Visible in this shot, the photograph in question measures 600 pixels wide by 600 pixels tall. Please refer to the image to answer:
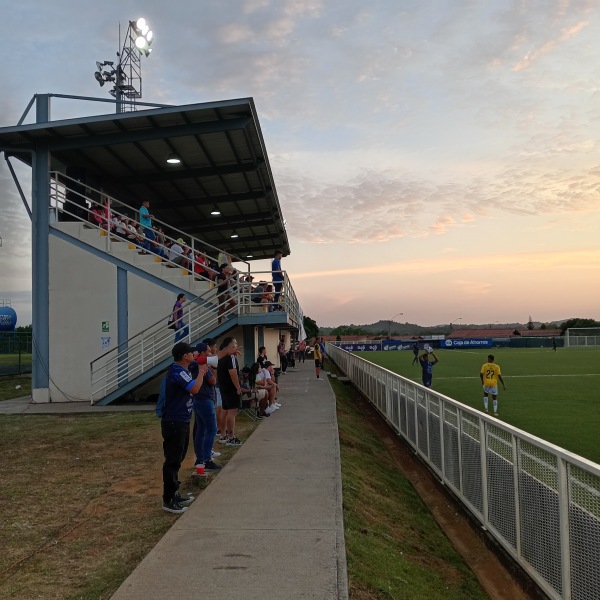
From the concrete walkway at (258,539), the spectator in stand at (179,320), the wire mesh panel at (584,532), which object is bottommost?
the concrete walkway at (258,539)

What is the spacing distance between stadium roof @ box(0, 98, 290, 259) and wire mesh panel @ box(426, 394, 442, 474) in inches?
388

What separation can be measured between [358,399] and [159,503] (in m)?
15.0

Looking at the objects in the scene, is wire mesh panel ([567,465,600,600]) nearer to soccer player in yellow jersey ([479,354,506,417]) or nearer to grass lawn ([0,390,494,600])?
grass lawn ([0,390,494,600])

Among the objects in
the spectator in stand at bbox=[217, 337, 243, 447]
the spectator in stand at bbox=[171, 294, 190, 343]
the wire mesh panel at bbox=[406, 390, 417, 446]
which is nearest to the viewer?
the spectator in stand at bbox=[217, 337, 243, 447]

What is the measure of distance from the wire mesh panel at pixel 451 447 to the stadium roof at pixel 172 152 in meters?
10.5

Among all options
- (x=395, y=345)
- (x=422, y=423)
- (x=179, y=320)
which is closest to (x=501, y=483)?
(x=422, y=423)

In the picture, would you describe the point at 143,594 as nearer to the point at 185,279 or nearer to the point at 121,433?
the point at 121,433

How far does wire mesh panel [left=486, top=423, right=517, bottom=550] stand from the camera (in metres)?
5.27

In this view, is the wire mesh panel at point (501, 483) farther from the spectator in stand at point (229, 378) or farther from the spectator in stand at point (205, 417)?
the spectator in stand at point (229, 378)

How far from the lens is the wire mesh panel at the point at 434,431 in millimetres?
8211

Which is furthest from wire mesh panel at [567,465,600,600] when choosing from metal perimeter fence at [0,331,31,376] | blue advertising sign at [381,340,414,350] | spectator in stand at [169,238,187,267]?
blue advertising sign at [381,340,414,350]

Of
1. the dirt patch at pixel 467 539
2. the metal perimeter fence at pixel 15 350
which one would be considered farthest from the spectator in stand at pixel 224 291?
the metal perimeter fence at pixel 15 350

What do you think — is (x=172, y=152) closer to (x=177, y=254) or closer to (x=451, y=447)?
(x=177, y=254)

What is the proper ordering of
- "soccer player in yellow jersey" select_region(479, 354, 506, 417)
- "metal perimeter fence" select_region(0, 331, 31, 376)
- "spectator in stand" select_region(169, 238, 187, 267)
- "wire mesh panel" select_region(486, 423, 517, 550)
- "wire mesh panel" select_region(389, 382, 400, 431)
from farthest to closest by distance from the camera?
"metal perimeter fence" select_region(0, 331, 31, 376)
"spectator in stand" select_region(169, 238, 187, 267)
"soccer player in yellow jersey" select_region(479, 354, 506, 417)
"wire mesh panel" select_region(389, 382, 400, 431)
"wire mesh panel" select_region(486, 423, 517, 550)
